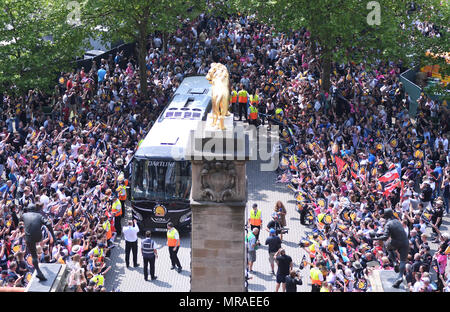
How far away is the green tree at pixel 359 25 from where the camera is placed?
31.8 metres

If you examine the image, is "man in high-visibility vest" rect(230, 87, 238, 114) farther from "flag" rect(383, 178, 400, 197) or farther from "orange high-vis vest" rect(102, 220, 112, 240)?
"orange high-vis vest" rect(102, 220, 112, 240)

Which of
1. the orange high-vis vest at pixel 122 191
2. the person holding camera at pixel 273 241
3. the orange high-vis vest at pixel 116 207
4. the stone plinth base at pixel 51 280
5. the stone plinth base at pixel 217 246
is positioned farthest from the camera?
the orange high-vis vest at pixel 122 191

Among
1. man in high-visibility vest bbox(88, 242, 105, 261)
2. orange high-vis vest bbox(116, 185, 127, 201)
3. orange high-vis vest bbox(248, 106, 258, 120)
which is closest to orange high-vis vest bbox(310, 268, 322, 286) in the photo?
man in high-visibility vest bbox(88, 242, 105, 261)

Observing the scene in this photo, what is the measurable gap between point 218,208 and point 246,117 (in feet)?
59.1

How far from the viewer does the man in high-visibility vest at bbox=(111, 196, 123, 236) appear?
23.8 m

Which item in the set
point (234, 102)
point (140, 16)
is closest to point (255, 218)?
point (234, 102)

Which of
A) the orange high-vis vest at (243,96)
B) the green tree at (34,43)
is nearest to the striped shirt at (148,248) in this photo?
the green tree at (34,43)

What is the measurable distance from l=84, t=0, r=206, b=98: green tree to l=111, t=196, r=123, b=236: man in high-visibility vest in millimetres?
11721

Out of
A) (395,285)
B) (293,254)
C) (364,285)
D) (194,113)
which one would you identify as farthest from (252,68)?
(395,285)

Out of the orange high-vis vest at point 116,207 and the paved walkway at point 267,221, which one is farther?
the orange high-vis vest at point 116,207

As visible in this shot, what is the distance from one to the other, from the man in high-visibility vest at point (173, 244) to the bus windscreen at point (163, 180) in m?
2.70

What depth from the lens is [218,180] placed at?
16.4 m

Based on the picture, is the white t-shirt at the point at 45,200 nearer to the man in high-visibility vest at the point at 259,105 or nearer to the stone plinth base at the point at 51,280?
the stone plinth base at the point at 51,280

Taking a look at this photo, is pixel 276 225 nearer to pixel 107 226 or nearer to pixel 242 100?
pixel 107 226
